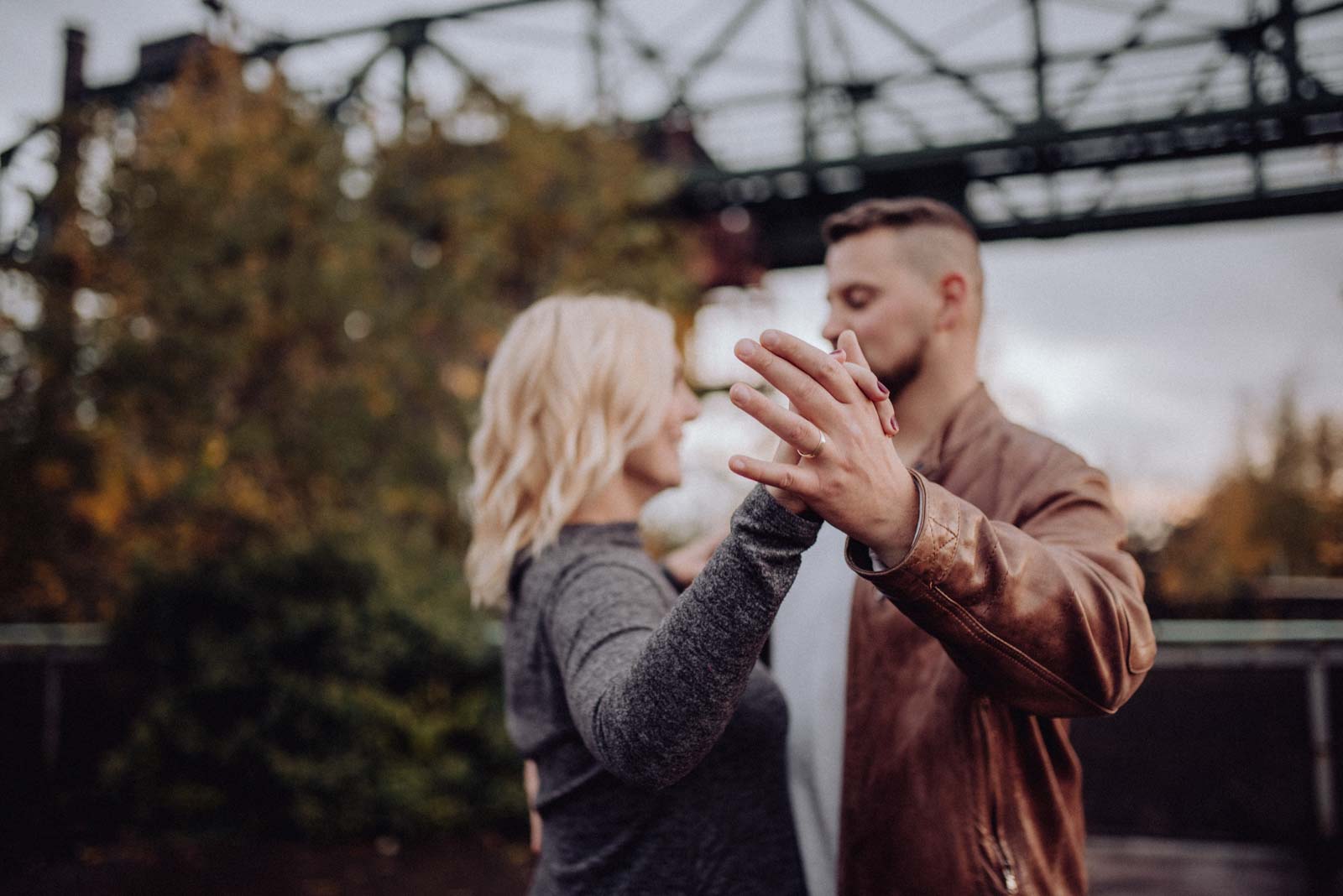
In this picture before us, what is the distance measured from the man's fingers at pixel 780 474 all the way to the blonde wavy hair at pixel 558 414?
0.78 meters

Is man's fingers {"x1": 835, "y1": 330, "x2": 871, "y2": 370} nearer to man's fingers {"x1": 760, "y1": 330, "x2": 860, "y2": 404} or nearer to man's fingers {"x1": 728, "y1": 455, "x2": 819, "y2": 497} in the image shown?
man's fingers {"x1": 760, "y1": 330, "x2": 860, "y2": 404}

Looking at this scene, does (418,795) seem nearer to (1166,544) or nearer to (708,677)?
(708,677)

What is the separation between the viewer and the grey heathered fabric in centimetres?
114

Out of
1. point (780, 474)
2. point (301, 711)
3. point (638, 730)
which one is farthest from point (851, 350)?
point (301, 711)

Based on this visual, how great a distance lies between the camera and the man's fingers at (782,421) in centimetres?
103

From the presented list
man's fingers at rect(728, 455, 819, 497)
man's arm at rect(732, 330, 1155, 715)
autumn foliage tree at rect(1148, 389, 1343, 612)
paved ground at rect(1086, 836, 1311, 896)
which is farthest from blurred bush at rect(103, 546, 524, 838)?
autumn foliage tree at rect(1148, 389, 1343, 612)

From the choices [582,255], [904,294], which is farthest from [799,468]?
[582,255]

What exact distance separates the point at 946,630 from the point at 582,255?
324 inches

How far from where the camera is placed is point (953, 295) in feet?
7.05

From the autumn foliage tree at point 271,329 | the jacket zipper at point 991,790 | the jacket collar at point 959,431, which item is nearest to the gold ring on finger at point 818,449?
the jacket zipper at point 991,790

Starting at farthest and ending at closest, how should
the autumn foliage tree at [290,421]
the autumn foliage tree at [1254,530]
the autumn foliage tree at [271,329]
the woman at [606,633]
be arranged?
the autumn foliage tree at [1254,530], the autumn foliage tree at [271,329], the autumn foliage tree at [290,421], the woman at [606,633]

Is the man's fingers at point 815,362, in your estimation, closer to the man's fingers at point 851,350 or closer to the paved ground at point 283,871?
the man's fingers at point 851,350

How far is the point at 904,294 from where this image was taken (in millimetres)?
2139

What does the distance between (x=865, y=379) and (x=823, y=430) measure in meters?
0.08
